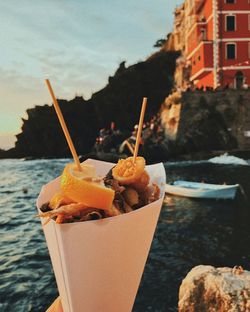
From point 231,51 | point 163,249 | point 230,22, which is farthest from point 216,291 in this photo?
point 230,22

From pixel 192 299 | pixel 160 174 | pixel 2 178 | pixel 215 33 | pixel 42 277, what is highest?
pixel 215 33

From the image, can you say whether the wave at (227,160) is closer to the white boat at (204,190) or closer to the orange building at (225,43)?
the orange building at (225,43)

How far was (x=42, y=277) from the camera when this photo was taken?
12.1 meters

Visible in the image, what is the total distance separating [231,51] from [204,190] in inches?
988

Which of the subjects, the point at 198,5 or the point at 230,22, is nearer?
the point at 230,22

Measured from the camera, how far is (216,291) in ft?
20.4

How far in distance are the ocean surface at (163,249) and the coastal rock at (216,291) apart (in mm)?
3465

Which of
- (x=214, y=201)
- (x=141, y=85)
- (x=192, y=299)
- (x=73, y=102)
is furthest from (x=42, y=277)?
(x=73, y=102)

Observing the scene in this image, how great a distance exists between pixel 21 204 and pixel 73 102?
143 ft

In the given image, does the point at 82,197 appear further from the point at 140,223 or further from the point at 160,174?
the point at 160,174

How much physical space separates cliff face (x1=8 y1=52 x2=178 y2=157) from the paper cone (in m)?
56.6

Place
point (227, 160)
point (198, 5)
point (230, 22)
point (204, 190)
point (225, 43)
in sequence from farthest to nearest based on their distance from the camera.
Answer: point (198, 5) → point (225, 43) → point (230, 22) → point (227, 160) → point (204, 190)

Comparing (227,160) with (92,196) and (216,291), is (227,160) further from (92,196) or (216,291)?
(92,196)

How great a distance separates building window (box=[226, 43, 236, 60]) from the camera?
42.0 meters
